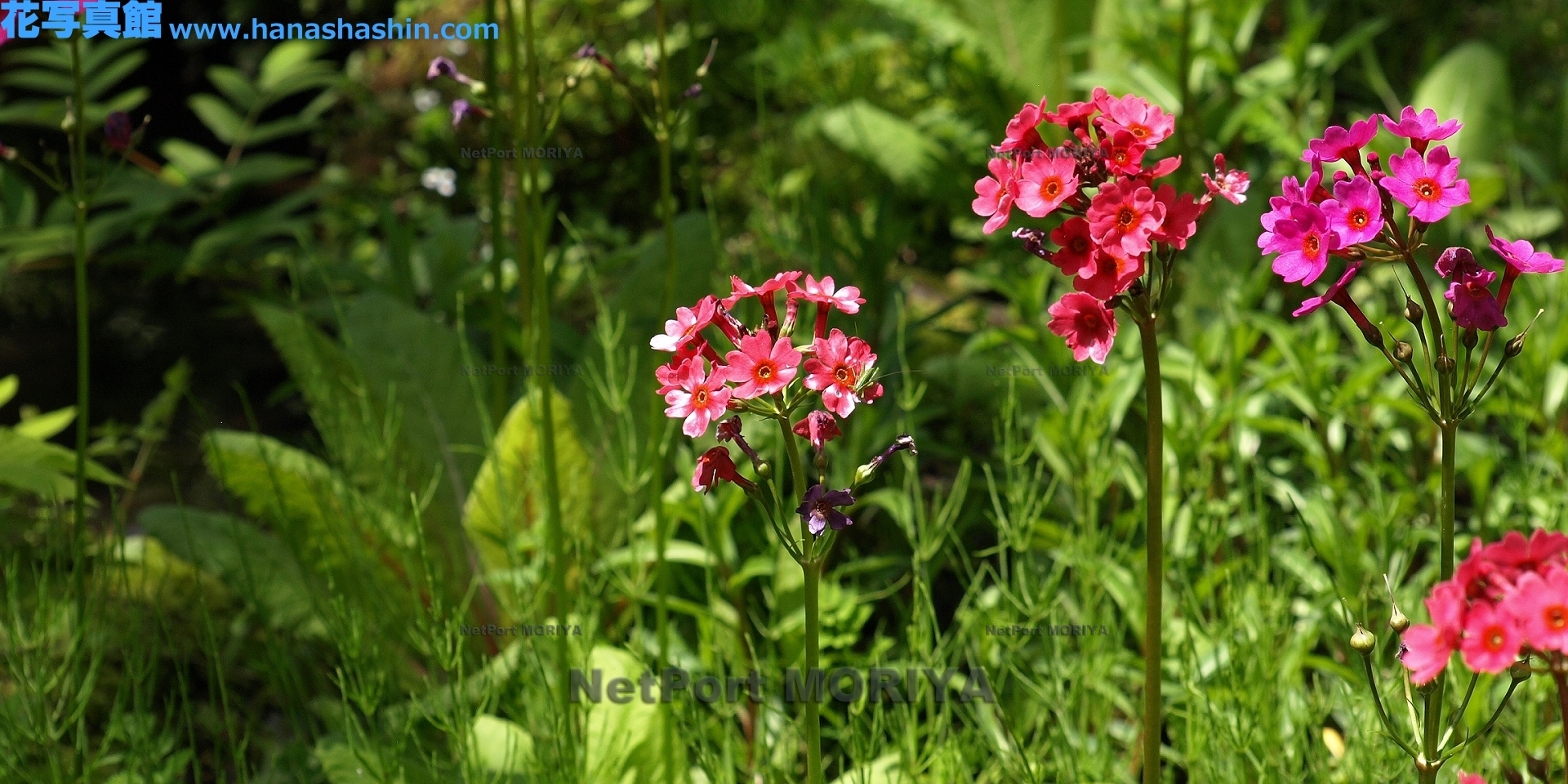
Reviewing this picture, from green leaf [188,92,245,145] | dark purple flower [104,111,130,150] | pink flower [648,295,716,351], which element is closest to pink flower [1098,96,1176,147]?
pink flower [648,295,716,351]

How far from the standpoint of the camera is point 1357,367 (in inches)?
85.7

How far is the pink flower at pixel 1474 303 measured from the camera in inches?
35.5

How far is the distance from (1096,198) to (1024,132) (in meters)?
0.11

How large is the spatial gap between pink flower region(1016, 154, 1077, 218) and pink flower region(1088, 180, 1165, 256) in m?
0.03

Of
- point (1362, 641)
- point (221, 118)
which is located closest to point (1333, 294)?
point (1362, 641)

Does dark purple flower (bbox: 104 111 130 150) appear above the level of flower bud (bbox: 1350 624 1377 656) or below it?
above

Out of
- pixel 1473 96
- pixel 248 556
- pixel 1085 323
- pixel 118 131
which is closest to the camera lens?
pixel 1085 323

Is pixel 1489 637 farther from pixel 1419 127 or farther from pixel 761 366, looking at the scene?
pixel 761 366

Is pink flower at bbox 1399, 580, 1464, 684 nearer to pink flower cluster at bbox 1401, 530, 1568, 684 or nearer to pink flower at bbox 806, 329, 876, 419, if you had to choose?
pink flower cluster at bbox 1401, 530, 1568, 684

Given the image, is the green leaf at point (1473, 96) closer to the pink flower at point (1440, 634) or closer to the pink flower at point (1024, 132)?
the pink flower at point (1024, 132)

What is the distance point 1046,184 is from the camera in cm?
97

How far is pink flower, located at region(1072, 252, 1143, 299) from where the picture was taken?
3.04ft

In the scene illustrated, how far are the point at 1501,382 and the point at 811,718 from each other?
64.1 inches

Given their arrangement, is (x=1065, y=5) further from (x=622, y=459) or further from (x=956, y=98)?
(x=622, y=459)
